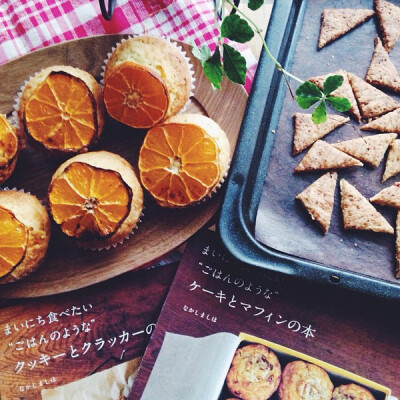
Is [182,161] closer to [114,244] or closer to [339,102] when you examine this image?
[114,244]

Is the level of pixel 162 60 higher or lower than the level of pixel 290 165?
higher

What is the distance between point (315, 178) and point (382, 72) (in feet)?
1.09

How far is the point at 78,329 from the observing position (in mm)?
1275

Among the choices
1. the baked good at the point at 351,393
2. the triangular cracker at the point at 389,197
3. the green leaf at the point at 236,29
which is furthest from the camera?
the triangular cracker at the point at 389,197

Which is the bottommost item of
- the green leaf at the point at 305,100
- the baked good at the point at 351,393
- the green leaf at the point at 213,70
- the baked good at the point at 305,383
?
the baked good at the point at 351,393

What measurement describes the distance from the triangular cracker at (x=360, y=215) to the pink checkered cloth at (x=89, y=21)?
0.56m

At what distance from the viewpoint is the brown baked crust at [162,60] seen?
1236 millimetres

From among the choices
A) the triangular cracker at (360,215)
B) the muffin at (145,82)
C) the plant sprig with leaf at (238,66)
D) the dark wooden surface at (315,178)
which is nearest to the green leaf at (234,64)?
the plant sprig with leaf at (238,66)

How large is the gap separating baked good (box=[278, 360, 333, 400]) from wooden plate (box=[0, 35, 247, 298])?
39cm

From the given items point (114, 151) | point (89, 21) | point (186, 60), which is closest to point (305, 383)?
point (114, 151)

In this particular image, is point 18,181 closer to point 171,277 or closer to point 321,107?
point 171,277

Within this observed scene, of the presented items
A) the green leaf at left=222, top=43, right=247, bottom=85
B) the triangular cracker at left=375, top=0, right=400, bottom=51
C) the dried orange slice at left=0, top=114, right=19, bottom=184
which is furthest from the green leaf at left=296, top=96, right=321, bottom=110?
the dried orange slice at left=0, top=114, right=19, bottom=184

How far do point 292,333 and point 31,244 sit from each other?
0.63m

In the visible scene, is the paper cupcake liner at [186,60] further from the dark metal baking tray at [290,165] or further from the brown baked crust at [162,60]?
the dark metal baking tray at [290,165]
